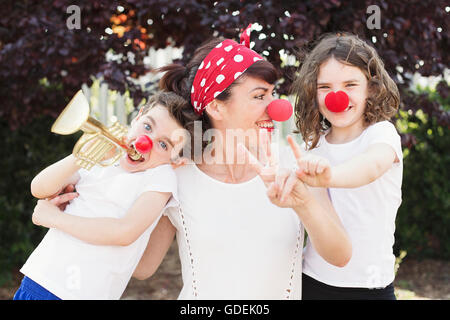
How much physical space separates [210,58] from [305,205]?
0.79 meters

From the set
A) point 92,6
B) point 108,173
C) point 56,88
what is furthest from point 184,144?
point 56,88

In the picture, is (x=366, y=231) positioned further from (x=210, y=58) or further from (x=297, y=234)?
(x=210, y=58)

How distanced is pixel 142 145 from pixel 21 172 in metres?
2.87

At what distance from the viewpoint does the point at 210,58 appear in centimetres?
201

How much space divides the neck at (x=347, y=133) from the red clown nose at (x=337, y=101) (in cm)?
14

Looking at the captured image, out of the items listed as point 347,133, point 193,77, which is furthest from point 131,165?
point 347,133

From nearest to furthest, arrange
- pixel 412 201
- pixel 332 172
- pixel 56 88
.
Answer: pixel 332 172, pixel 56 88, pixel 412 201

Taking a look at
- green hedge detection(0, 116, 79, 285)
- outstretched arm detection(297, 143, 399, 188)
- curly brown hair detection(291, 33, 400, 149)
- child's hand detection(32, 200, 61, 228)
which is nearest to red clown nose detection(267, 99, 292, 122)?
curly brown hair detection(291, 33, 400, 149)

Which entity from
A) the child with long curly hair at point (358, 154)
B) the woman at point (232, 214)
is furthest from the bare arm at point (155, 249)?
the child with long curly hair at point (358, 154)

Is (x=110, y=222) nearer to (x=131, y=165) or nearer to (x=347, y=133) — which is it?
(x=131, y=165)

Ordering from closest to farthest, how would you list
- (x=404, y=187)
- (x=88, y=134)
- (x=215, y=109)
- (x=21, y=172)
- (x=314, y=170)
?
(x=314, y=170) → (x=88, y=134) → (x=215, y=109) → (x=21, y=172) → (x=404, y=187)

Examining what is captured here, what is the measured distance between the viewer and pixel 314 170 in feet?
4.54

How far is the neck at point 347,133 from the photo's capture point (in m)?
1.89

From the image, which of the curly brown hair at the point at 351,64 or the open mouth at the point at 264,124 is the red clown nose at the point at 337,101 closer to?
the curly brown hair at the point at 351,64
